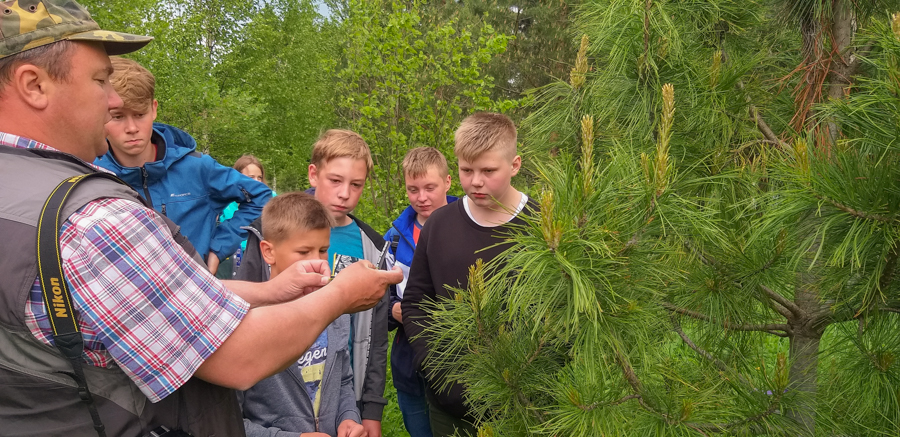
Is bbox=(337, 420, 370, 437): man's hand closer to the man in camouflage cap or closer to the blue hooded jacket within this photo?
the man in camouflage cap

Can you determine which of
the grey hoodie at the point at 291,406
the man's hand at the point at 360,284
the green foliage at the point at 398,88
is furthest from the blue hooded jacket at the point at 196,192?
the green foliage at the point at 398,88

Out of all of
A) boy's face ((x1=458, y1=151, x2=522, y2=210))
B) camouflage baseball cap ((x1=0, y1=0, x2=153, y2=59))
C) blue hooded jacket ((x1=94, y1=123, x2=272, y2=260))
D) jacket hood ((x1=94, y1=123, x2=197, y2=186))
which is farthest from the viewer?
blue hooded jacket ((x1=94, y1=123, x2=272, y2=260))

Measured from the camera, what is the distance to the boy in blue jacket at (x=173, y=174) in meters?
2.92

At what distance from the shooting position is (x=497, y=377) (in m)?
1.72

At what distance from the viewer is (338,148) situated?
3.26 meters

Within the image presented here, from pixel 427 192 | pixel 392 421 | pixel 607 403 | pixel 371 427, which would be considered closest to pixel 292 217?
pixel 371 427

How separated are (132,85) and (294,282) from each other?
4.92ft

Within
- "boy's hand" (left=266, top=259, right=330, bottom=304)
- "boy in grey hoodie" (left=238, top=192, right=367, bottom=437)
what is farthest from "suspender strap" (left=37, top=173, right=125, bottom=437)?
"boy in grey hoodie" (left=238, top=192, right=367, bottom=437)

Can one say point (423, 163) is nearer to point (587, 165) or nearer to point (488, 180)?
point (488, 180)

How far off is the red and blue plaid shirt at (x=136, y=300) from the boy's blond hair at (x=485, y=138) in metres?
1.46

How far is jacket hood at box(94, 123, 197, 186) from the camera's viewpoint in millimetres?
2975

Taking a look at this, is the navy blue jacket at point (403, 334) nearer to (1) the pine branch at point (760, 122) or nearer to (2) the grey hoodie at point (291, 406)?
(2) the grey hoodie at point (291, 406)

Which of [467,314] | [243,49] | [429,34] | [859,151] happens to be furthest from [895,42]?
[243,49]

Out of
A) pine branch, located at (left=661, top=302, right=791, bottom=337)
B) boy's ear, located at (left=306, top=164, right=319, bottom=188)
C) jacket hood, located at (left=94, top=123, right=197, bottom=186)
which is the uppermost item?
jacket hood, located at (left=94, top=123, right=197, bottom=186)
